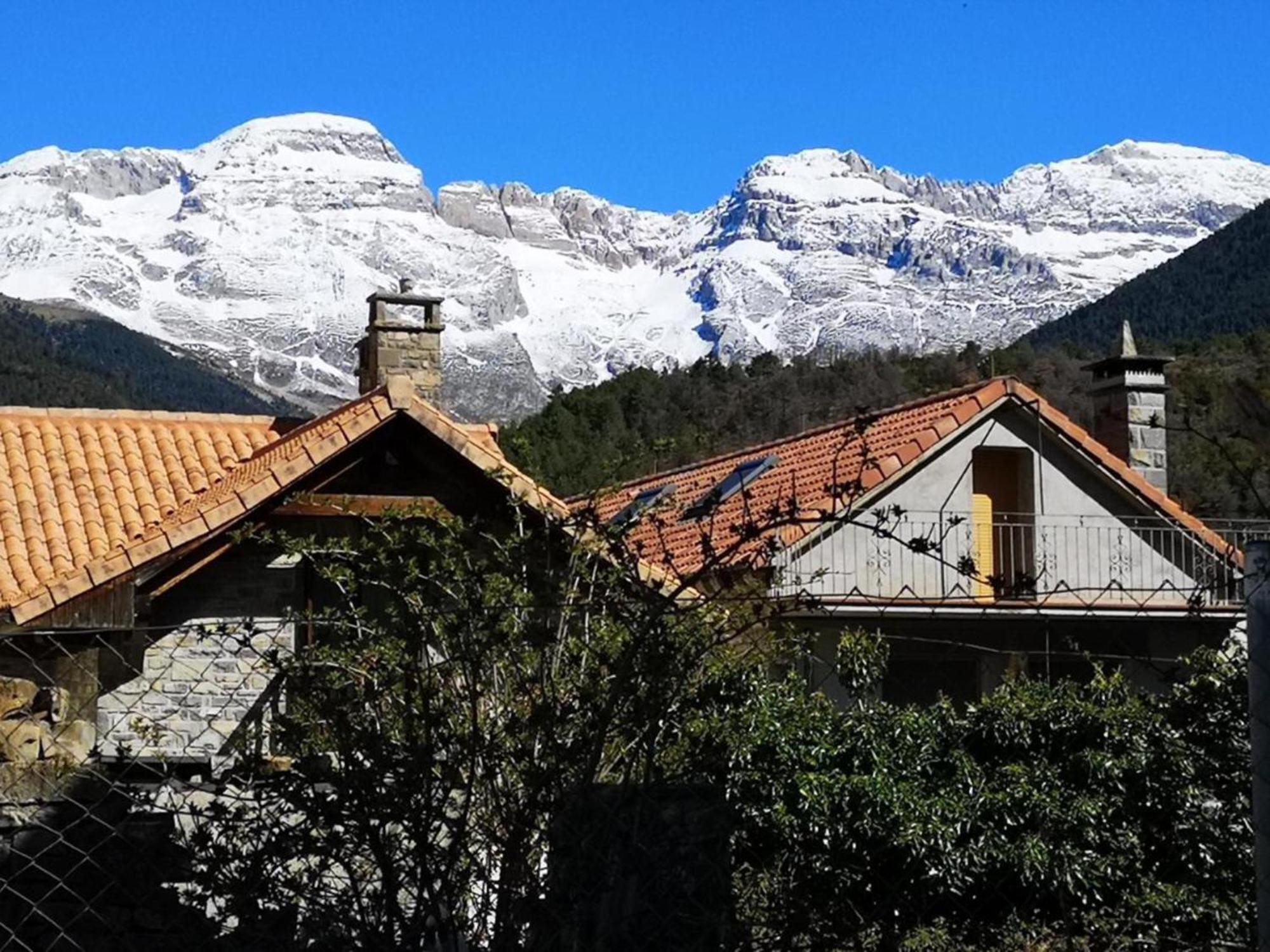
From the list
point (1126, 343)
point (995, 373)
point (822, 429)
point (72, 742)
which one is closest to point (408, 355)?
point (822, 429)

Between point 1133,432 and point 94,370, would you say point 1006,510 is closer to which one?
point 1133,432

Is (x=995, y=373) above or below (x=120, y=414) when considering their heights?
above

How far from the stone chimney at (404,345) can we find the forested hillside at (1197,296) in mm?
40457

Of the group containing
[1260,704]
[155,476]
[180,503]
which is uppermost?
[155,476]

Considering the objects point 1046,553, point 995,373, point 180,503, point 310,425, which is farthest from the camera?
point 995,373

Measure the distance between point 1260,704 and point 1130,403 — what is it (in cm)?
1926

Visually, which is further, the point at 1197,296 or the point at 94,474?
the point at 1197,296

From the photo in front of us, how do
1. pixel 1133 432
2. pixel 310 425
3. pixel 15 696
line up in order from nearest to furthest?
pixel 15 696
pixel 310 425
pixel 1133 432

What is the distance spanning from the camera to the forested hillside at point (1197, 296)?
57688 mm

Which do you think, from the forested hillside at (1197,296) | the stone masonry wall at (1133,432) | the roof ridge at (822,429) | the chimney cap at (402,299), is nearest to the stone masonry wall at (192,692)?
the roof ridge at (822,429)

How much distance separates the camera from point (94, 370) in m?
70.8

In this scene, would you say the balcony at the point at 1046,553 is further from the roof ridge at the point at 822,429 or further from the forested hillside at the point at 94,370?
the forested hillside at the point at 94,370

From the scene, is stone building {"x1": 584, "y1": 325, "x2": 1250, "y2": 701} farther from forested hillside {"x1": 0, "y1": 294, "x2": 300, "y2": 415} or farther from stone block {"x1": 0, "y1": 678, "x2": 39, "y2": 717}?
forested hillside {"x1": 0, "y1": 294, "x2": 300, "y2": 415}

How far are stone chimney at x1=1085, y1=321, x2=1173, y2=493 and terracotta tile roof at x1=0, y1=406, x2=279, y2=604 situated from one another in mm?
10416
